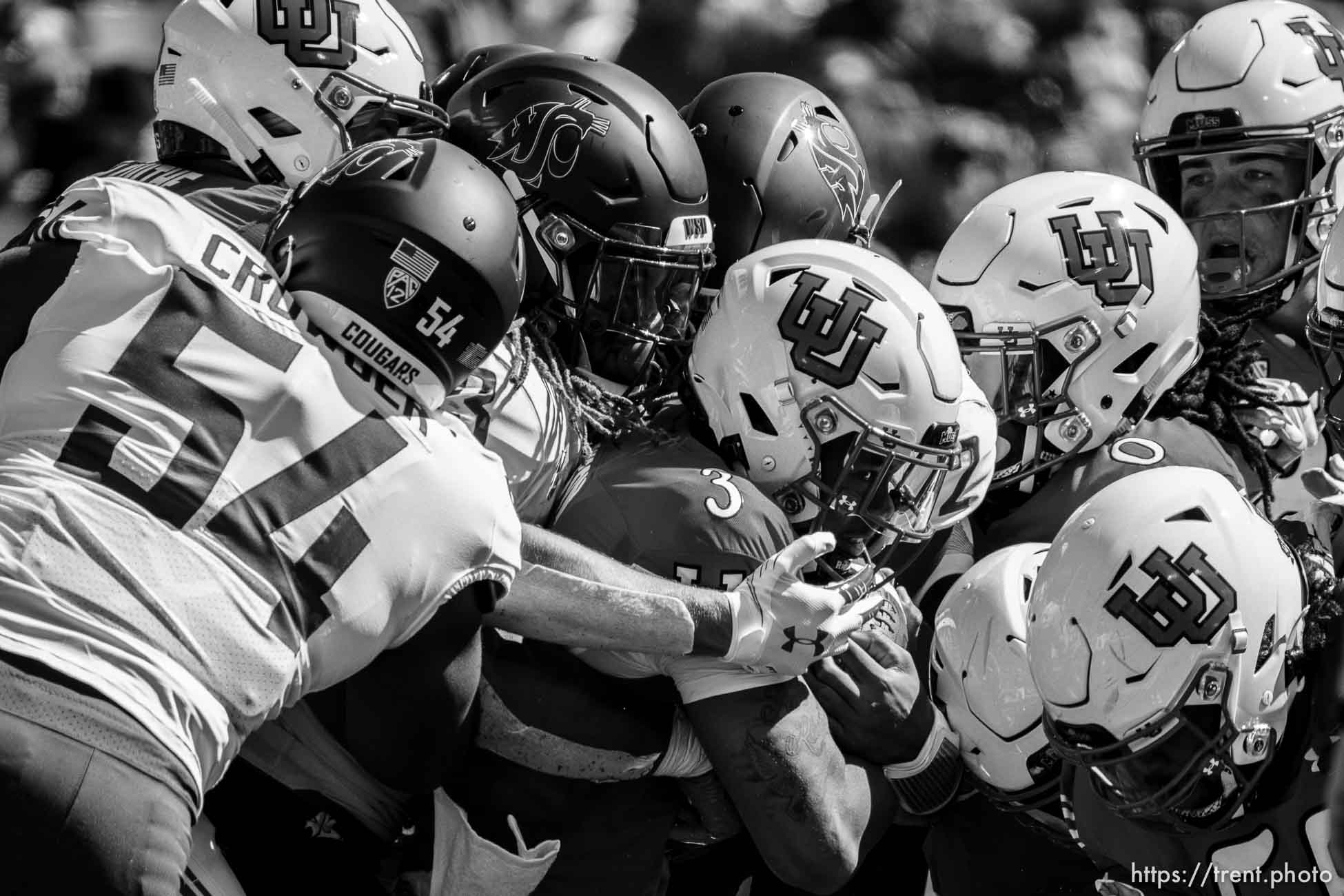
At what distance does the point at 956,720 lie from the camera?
3.97 metres

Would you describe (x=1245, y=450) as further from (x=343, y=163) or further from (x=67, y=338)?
(x=67, y=338)

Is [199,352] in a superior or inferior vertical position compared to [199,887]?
superior

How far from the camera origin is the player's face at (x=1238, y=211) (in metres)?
5.50

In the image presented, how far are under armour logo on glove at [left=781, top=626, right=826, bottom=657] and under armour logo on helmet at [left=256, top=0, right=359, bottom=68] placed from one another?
199 cm

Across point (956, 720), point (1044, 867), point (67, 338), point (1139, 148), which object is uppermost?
point (67, 338)

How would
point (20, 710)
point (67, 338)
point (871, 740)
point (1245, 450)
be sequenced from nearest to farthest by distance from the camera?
point (20, 710), point (67, 338), point (871, 740), point (1245, 450)

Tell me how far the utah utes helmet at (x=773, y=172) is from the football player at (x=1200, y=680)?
1.84 meters

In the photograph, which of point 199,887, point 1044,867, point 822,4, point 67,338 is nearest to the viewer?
point 67,338

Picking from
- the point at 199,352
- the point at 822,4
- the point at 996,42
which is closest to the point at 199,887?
the point at 199,352

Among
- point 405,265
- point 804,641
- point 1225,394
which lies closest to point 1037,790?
point 804,641

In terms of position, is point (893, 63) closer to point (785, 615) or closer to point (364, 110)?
point (364, 110)

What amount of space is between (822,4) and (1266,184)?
3218mm

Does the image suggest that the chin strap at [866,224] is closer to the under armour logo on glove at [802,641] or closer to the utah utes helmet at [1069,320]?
the utah utes helmet at [1069,320]

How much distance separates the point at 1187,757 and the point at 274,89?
2.71 m
